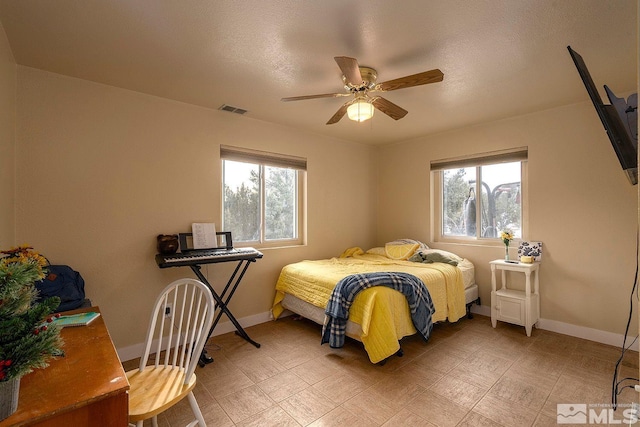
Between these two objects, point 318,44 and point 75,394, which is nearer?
point 75,394

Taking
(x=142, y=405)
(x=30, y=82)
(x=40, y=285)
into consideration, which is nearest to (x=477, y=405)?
(x=142, y=405)

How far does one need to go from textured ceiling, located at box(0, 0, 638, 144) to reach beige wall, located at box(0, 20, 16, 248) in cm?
13

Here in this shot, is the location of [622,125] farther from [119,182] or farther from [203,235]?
[119,182]

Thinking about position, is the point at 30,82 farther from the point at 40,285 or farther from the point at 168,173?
the point at 40,285

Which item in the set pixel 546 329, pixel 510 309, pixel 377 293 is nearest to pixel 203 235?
pixel 377 293

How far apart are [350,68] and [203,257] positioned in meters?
1.94

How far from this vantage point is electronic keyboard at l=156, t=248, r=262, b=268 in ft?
8.19

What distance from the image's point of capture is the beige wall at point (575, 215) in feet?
9.46

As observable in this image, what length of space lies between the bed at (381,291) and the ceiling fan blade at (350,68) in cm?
167

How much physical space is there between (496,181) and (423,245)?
47.4 inches

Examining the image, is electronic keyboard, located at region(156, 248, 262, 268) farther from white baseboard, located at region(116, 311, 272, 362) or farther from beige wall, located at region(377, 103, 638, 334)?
beige wall, located at region(377, 103, 638, 334)

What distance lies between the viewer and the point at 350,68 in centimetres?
187

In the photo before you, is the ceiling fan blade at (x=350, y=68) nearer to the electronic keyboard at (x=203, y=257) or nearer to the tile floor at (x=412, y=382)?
the electronic keyboard at (x=203, y=257)

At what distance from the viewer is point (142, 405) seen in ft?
4.32
